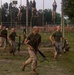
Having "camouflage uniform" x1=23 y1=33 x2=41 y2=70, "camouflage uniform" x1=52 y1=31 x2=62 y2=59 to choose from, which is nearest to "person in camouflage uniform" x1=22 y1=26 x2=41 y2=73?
"camouflage uniform" x1=23 y1=33 x2=41 y2=70

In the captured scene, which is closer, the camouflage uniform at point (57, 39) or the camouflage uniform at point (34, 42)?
the camouflage uniform at point (34, 42)

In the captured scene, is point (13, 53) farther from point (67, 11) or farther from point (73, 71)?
point (67, 11)

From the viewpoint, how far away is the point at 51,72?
45.6 feet

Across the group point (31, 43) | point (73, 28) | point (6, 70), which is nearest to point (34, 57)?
point (31, 43)

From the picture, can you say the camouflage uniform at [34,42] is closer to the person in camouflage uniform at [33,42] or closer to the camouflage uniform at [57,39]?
the person in camouflage uniform at [33,42]

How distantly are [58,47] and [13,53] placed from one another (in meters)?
4.14

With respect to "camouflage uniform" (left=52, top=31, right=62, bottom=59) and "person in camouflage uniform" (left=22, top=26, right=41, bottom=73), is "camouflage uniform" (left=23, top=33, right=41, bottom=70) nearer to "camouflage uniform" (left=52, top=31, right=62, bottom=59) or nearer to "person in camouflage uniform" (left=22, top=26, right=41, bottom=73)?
"person in camouflage uniform" (left=22, top=26, right=41, bottom=73)

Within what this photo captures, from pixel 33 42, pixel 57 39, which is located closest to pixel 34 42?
pixel 33 42

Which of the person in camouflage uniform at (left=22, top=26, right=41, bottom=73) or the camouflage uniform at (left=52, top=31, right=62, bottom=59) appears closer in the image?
the person in camouflage uniform at (left=22, top=26, right=41, bottom=73)

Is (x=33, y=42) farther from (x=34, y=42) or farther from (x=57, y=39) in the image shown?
(x=57, y=39)

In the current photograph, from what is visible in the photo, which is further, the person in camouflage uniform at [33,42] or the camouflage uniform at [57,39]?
the camouflage uniform at [57,39]

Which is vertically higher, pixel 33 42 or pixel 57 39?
pixel 33 42

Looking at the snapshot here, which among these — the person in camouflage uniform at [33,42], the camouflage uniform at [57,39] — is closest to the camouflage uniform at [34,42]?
the person in camouflage uniform at [33,42]

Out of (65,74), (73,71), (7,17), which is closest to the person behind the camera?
(65,74)
